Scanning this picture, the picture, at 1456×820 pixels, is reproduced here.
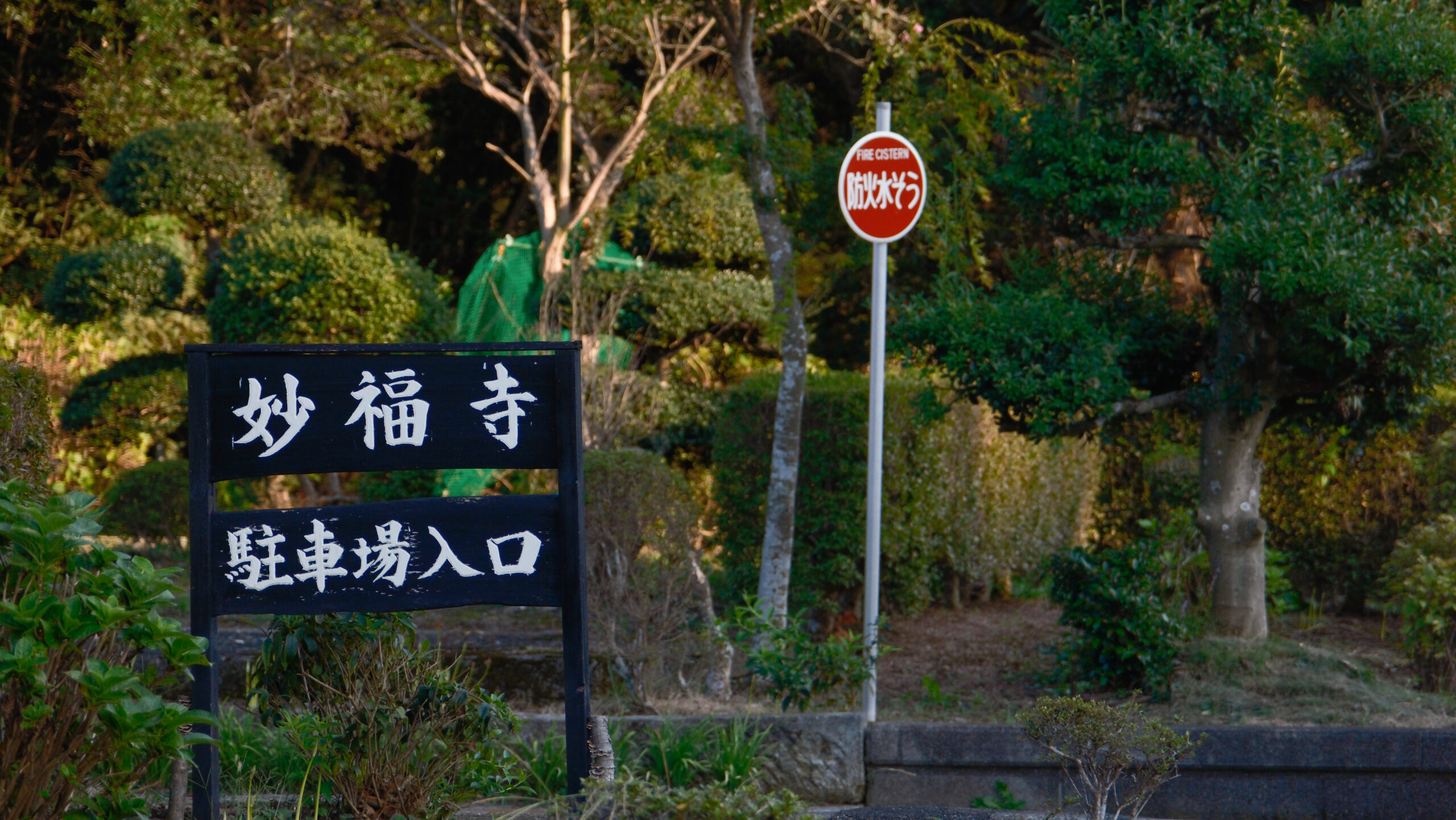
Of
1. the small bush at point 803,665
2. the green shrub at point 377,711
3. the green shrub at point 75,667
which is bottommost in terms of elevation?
the small bush at point 803,665

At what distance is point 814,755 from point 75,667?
102 inches

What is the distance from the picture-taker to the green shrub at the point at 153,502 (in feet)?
26.5

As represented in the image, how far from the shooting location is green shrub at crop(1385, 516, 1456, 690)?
4871 mm

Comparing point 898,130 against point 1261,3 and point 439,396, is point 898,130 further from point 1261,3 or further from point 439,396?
point 439,396

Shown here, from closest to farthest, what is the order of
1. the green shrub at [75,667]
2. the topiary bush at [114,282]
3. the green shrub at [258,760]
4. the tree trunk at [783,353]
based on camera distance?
the green shrub at [75,667] < the green shrub at [258,760] < the tree trunk at [783,353] < the topiary bush at [114,282]

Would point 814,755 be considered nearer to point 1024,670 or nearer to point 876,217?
point 1024,670

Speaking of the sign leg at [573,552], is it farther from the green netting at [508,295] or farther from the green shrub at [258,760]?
the green netting at [508,295]

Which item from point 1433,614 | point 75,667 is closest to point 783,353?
point 1433,614

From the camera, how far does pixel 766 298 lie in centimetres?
938

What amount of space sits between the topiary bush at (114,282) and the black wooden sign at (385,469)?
683 centimetres

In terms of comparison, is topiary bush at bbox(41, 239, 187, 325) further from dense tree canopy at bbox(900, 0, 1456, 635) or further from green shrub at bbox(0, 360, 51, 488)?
dense tree canopy at bbox(900, 0, 1456, 635)

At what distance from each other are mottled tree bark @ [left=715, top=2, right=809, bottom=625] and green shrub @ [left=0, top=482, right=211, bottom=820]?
3.37 m

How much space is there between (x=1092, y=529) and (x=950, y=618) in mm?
1063

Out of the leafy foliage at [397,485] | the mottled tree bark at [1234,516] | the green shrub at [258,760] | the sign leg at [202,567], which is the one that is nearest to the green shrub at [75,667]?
the sign leg at [202,567]
